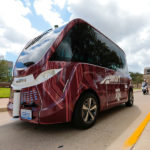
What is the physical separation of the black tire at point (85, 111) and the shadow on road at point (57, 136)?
158 millimetres

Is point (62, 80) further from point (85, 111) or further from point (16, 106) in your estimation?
point (16, 106)

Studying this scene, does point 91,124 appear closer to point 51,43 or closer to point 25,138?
point 25,138

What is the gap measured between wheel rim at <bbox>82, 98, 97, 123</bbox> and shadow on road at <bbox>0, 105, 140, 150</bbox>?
0.22 metres

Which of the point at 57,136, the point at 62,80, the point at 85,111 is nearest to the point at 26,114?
the point at 57,136

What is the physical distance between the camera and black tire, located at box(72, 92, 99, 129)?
2299mm

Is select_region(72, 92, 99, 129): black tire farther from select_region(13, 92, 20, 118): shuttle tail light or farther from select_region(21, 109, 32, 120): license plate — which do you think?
select_region(13, 92, 20, 118): shuttle tail light

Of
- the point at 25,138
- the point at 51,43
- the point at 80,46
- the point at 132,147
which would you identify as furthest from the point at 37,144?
the point at 80,46

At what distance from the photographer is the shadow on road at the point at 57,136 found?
1852 mm

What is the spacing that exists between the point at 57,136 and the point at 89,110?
845 millimetres

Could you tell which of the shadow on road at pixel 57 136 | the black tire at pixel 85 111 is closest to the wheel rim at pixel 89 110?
the black tire at pixel 85 111

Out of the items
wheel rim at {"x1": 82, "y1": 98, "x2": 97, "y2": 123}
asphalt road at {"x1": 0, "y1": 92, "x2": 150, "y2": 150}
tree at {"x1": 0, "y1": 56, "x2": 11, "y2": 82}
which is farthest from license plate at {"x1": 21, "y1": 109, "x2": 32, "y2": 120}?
tree at {"x1": 0, "y1": 56, "x2": 11, "y2": 82}

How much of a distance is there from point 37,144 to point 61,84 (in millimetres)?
1051

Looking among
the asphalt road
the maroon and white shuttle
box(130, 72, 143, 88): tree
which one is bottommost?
the asphalt road

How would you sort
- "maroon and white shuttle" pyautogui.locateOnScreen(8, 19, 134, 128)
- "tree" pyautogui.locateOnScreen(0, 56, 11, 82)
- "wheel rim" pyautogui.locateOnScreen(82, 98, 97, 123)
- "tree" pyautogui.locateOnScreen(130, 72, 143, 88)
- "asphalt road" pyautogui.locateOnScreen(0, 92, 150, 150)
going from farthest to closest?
"tree" pyautogui.locateOnScreen(130, 72, 143, 88)
"tree" pyautogui.locateOnScreen(0, 56, 11, 82)
"wheel rim" pyautogui.locateOnScreen(82, 98, 97, 123)
"maroon and white shuttle" pyautogui.locateOnScreen(8, 19, 134, 128)
"asphalt road" pyautogui.locateOnScreen(0, 92, 150, 150)
